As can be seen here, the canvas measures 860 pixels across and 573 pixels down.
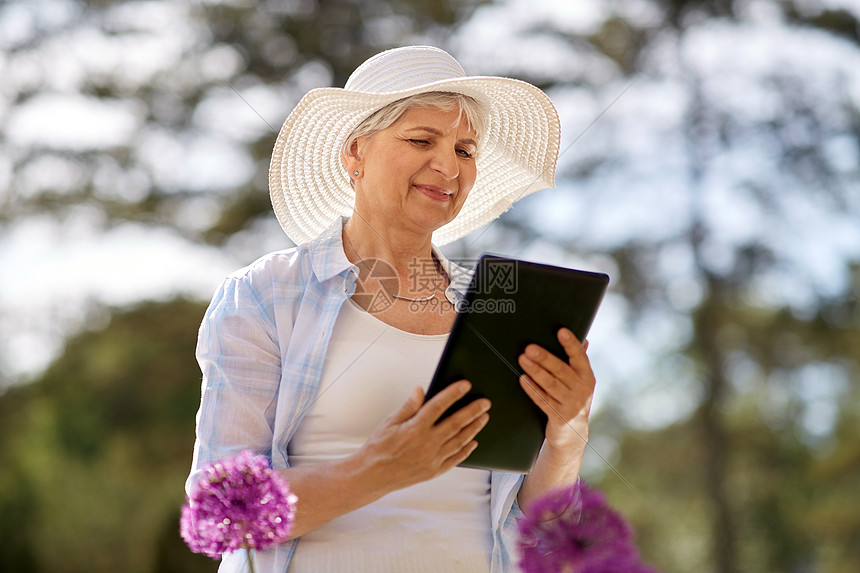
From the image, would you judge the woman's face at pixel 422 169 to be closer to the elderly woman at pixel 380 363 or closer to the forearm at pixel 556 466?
the elderly woman at pixel 380 363

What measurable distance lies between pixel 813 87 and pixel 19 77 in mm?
6560

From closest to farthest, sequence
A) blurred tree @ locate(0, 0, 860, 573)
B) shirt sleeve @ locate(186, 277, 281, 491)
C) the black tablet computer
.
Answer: the black tablet computer < shirt sleeve @ locate(186, 277, 281, 491) < blurred tree @ locate(0, 0, 860, 573)

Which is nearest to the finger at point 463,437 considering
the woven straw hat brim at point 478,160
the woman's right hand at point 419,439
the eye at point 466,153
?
the woman's right hand at point 419,439

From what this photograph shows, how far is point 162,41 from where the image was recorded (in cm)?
639

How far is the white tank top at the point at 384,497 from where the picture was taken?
1.47 meters

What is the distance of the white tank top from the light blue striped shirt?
0.09 feet

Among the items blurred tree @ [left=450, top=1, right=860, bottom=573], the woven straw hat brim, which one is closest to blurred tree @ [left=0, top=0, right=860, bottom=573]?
blurred tree @ [left=450, top=1, right=860, bottom=573]

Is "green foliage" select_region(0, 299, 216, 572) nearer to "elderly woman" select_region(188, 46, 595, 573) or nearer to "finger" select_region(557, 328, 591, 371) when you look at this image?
"elderly woman" select_region(188, 46, 595, 573)

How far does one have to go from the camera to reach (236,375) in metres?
1.49

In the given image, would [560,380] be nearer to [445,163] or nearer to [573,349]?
[573,349]

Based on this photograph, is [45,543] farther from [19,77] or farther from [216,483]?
[216,483]

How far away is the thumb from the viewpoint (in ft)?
4.17

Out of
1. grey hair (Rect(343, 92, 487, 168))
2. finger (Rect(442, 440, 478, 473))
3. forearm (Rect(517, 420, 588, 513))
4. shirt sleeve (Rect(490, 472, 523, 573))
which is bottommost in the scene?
shirt sleeve (Rect(490, 472, 523, 573))

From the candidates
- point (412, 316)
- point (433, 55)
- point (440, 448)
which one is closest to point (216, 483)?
Result: point (440, 448)
